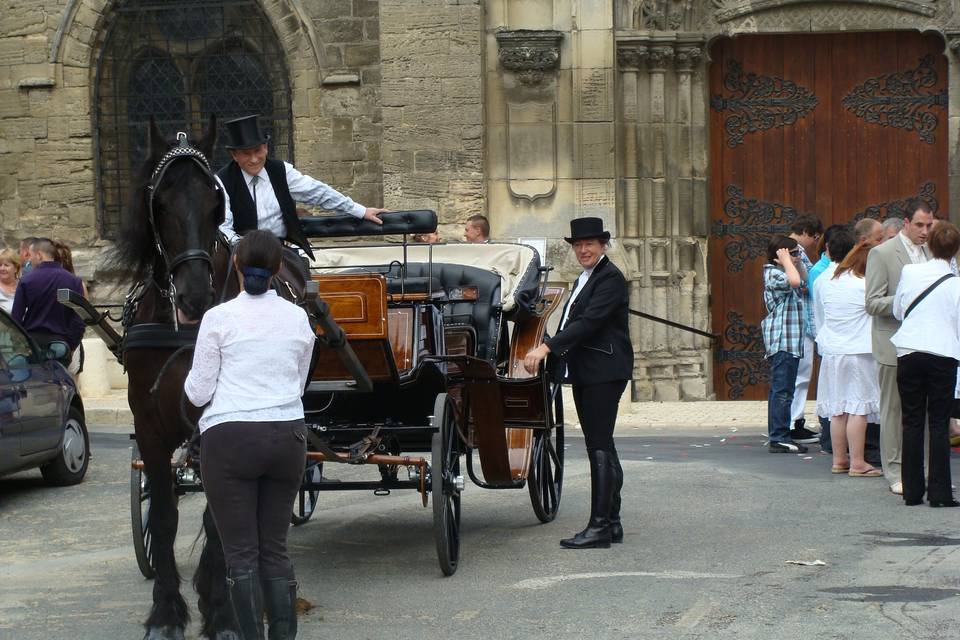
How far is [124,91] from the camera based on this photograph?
17.8 metres

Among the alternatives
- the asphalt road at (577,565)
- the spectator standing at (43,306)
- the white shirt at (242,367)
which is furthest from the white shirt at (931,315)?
the spectator standing at (43,306)

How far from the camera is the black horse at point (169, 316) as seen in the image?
6.25 meters

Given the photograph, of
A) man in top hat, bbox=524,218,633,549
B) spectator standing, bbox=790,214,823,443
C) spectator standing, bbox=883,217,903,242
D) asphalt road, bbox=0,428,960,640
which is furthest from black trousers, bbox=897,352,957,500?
spectator standing, bbox=790,214,823,443

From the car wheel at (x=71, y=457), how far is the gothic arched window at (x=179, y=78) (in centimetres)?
593

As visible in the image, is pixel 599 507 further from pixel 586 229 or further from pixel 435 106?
pixel 435 106

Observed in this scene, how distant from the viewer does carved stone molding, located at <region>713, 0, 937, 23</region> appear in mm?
16047

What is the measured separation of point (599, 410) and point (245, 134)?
2.52m

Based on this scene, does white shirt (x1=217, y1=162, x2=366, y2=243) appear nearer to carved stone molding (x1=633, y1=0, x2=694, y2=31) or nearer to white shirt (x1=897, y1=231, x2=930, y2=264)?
white shirt (x1=897, y1=231, x2=930, y2=264)

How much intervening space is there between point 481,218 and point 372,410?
6096 millimetres

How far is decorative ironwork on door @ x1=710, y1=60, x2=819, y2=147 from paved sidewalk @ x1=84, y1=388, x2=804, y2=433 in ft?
10.3

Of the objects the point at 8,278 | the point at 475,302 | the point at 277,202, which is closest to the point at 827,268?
the point at 475,302

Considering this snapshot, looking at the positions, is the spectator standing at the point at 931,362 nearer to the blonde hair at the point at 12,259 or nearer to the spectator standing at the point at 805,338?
the spectator standing at the point at 805,338

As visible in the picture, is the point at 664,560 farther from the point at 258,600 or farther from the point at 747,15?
the point at 747,15

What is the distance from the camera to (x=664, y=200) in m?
16.4
